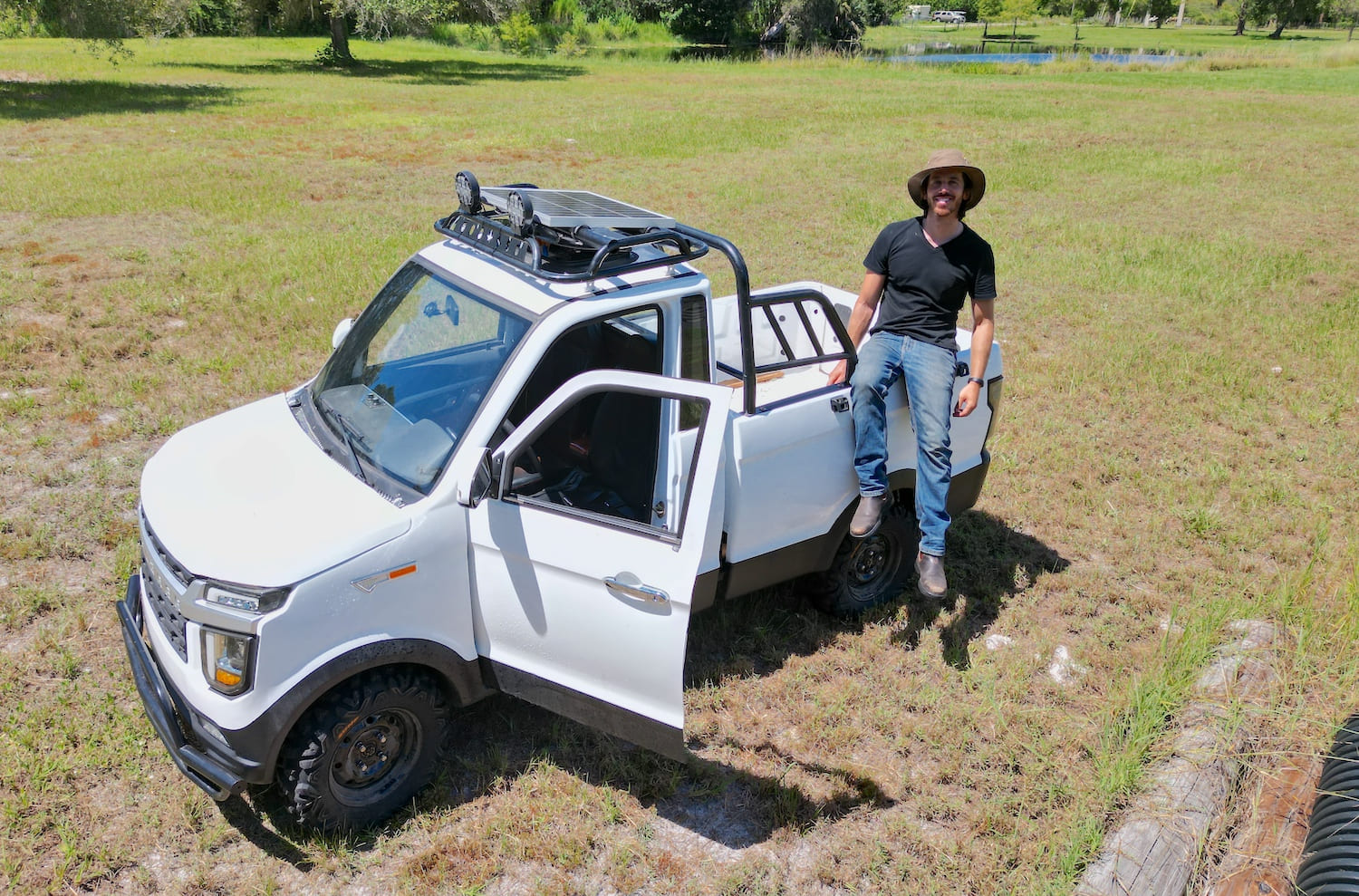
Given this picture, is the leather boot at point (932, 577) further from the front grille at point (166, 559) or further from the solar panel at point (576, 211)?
the front grille at point (166, 559)

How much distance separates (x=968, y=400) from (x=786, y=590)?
4.82 ft

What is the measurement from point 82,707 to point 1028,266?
35.8 feet

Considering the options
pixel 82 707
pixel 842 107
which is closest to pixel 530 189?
pixel 82 707

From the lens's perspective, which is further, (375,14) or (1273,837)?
(375,14)

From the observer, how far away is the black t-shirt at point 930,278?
16.5 ft

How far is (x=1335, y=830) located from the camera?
144 inches

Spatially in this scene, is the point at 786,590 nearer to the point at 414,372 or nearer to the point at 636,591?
the point at 636,591

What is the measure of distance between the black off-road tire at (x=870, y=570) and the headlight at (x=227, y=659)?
2.84 metres

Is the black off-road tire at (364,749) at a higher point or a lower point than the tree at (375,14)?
lower

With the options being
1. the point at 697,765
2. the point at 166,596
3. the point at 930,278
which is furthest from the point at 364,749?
the point at 930,278

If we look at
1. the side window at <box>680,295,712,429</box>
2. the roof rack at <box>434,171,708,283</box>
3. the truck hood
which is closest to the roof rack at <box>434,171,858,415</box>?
the roof rack at <box>434,171,708,283</box>

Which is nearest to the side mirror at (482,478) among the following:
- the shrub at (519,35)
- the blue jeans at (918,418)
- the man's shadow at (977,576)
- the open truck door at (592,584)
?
the open truck door at (592,584)

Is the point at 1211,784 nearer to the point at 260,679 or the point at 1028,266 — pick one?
the point at 260,679

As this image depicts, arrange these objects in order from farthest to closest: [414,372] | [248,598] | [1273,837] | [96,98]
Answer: [96,98] → [414,372] → [1273,837] → [248,598]
